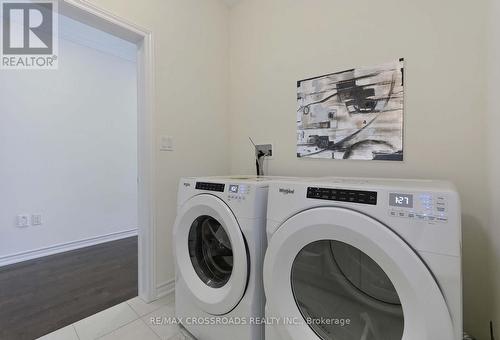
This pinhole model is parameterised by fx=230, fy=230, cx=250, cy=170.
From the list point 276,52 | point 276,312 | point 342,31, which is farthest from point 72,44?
point 276,312

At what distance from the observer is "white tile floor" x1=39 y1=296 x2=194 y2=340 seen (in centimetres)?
138

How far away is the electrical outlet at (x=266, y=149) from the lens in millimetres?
2014

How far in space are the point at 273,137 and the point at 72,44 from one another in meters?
2.74

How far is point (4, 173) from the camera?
234 centimetres

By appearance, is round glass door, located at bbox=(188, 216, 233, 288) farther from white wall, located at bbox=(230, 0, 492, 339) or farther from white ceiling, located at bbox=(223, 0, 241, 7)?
white ceiling, located at bbox=(223, 0, 241, 7)

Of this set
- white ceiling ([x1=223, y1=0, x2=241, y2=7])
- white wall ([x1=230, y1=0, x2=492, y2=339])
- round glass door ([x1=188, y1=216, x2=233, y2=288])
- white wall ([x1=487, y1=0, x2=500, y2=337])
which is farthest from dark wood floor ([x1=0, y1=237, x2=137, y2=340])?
white ceiling ([x1=223, y1=0, x2=241, y2=7])

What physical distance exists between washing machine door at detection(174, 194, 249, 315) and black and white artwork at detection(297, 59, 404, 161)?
92cm

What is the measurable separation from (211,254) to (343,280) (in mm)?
755

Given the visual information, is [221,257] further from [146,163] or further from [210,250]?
[146,163]

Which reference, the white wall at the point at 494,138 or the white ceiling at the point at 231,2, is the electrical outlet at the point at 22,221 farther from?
the white wall at the point at 494,138

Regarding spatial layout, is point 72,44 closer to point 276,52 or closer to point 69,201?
point 69,201

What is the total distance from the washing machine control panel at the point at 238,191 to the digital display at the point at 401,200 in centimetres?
58

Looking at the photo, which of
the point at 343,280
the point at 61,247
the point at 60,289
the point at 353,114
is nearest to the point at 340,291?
the point at 343,280

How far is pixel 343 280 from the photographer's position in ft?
3.06
